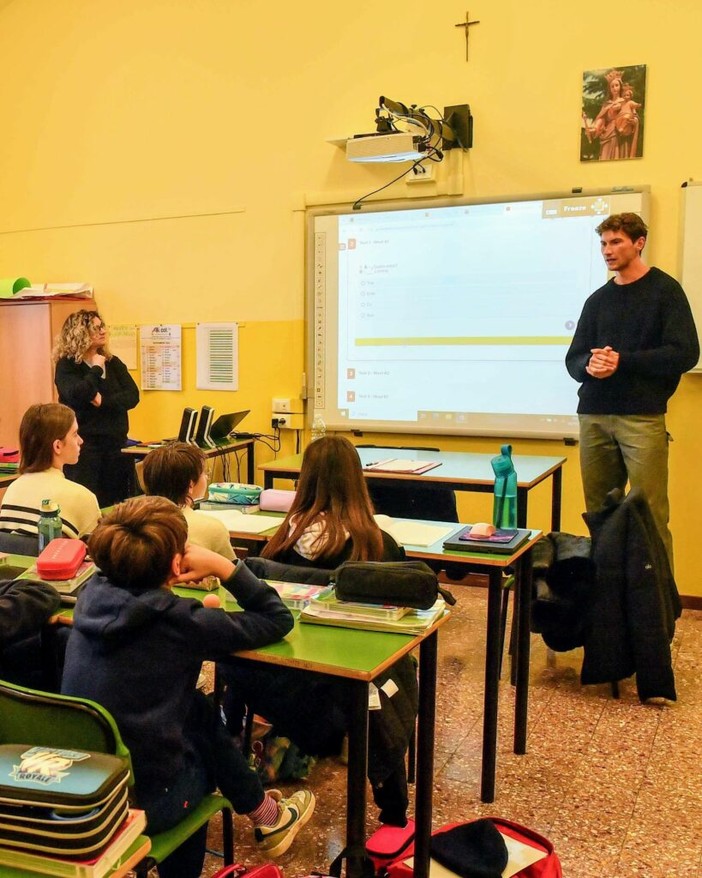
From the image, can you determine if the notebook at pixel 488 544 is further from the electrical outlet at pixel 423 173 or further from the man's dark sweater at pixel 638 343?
the electrical outlet at pixel 423 173

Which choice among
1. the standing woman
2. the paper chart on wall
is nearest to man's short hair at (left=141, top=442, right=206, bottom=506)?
the standing woman

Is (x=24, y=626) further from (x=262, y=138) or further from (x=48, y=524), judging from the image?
(x=262, y=138)

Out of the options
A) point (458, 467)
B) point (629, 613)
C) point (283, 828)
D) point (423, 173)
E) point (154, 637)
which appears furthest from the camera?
point (423, 173)

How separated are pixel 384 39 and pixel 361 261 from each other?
1.21 meters

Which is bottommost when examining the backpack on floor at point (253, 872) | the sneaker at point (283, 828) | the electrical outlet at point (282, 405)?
the sneaker at point (283, 828)

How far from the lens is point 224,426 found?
16.1 feet

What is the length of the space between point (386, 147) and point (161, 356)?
2.15 meters

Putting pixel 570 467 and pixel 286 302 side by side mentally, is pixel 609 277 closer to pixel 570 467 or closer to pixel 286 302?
pixel 570 467

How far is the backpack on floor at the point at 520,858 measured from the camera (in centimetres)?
182

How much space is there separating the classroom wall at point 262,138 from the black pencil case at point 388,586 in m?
2.89

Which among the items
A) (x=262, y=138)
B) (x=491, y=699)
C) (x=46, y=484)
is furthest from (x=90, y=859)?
(x=262, y=138)

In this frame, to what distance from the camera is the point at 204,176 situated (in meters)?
5.30

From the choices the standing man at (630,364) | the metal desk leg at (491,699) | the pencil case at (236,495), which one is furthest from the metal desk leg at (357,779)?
the standing man at (630,364)

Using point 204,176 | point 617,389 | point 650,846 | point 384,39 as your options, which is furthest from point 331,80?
point 650,846
